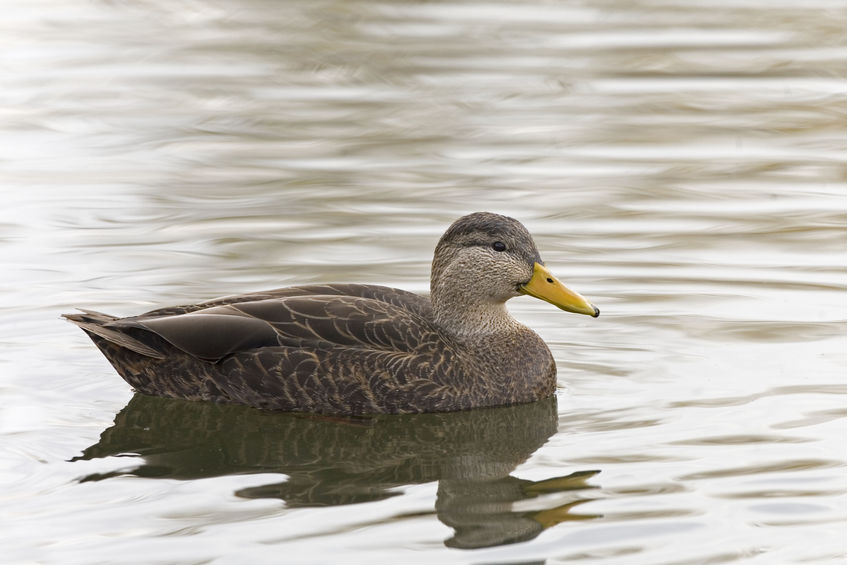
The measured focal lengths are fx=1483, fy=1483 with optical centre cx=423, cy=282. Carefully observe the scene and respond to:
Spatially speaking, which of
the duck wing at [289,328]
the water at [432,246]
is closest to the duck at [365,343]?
the duck wing at [289,328]

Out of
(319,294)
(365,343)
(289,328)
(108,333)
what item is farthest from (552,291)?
(108,333)

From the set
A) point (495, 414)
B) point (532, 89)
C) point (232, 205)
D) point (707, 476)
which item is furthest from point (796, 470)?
point (532, 89)

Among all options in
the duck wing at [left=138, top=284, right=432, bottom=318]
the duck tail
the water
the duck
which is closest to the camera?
the water

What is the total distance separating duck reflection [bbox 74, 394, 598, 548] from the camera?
6.82 meters

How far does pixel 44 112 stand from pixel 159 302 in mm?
6222

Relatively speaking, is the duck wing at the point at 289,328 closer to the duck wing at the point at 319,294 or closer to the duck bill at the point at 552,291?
the duck wing at the point at 319,294

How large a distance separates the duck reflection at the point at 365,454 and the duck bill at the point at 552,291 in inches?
21.9

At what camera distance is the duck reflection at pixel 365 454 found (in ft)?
22.4

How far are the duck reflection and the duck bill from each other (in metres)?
0.56

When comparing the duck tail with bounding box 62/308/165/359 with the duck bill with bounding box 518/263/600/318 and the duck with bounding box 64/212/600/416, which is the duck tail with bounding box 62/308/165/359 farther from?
the duck bill with bounding box 518/263/600/318

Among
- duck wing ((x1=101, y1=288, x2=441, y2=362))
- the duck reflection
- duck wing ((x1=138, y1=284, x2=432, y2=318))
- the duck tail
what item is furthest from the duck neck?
the duck tail

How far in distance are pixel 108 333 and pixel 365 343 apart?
1.47 m

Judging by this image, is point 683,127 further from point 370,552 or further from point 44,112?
point 370,552

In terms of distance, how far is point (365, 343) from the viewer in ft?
27.1
